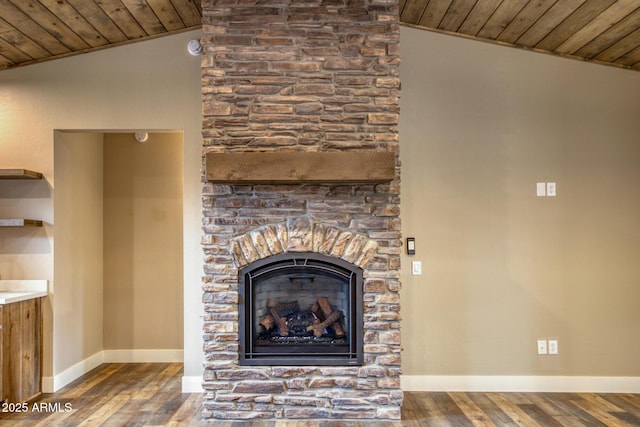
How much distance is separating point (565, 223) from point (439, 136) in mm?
1190

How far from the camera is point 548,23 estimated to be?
10.8 feet

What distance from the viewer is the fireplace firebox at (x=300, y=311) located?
3154 mm

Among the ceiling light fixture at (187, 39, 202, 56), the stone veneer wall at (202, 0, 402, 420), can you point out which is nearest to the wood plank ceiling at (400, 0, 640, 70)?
the stone veneer wall at (202, 0, 402, 420)

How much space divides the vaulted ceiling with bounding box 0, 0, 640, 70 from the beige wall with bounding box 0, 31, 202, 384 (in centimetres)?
12

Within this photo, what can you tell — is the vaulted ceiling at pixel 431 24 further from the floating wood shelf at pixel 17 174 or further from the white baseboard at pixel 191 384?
the white baseboard at pixel 191 384

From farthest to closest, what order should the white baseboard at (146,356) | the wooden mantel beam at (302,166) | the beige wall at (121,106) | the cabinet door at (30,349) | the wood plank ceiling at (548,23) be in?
the white baseboard at (146,356)
the beige wall at (121,106)
the cabinet door at (30,349)
the wood plank ceiling at (548,23)
the wooden mantel beam at (302,166)

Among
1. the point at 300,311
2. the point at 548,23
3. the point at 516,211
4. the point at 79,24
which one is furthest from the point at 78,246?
the point at 548,23

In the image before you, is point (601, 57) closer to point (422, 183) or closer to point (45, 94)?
point (422, 183)

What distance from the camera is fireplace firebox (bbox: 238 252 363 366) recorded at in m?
3.15

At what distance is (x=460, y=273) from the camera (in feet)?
12.1

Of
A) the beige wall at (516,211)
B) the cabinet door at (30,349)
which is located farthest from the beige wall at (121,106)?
the beige wall at (516,211)

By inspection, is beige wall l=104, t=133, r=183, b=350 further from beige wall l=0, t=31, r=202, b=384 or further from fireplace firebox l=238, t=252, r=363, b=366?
fireplace firebox l=238, t=252, r=363, b=366

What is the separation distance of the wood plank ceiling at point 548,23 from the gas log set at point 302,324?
2.23 meters

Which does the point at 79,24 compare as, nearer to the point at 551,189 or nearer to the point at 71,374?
the point at 71,374
